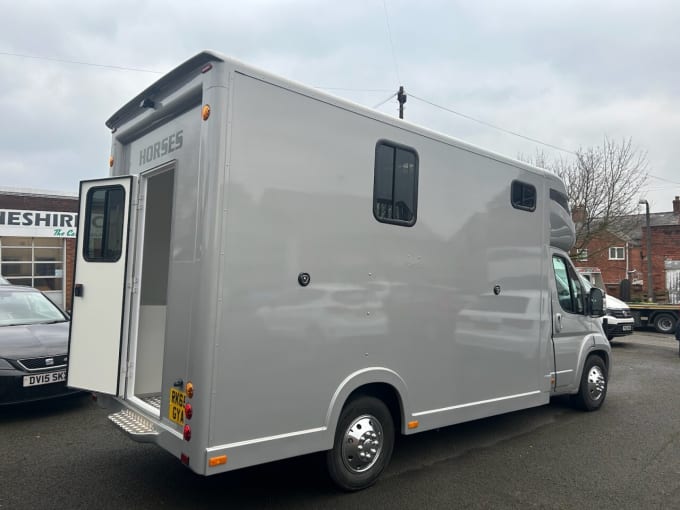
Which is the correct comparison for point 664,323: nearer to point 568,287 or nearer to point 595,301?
point 595,301

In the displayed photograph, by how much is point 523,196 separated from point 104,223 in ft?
13.7

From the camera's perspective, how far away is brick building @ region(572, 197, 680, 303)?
2379 centimetres

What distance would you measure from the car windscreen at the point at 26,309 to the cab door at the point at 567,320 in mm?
6467

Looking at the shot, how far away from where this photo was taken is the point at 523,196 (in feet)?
17.7

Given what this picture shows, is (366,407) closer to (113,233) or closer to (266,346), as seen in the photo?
(266,346)

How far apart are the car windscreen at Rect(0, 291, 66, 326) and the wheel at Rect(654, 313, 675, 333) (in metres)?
18.4

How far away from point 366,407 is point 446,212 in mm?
1856

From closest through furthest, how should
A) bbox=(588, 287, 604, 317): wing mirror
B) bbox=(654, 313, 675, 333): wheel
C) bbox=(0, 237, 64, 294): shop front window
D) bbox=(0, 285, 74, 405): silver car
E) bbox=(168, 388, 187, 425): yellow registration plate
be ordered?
bbox=(168, 388, 187, 425): yellow registration plate
bbox=(0, 285, 74, 405): silver car
bbox=(588, 287, 604, 317): wing mirror
bbox=(654, 313, 675, 333): wheel
bbox=(0, 237, 64, 294): shop front window

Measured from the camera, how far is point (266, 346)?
3.33 metres

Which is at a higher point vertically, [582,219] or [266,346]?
[582,219]

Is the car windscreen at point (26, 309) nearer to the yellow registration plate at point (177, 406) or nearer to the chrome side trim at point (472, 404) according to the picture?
the yellow registration plate at point (177, 406)

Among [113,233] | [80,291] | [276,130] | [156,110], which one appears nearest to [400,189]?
[276,130]

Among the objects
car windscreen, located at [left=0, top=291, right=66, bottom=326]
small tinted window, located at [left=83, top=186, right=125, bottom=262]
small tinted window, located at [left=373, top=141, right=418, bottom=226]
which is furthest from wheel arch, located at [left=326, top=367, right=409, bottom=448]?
car windscreen, located at [left=0, top=291, right=66, bottom=326]

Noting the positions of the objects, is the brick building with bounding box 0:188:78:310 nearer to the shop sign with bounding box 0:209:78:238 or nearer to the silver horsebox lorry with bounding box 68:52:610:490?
the shop sign with bounding box 0:209:78:238
